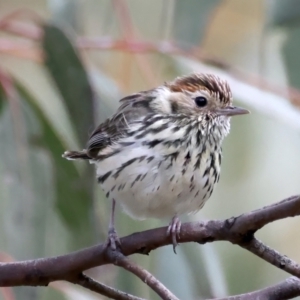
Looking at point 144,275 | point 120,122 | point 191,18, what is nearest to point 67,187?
point 120,122

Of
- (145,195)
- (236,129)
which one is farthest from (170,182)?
(236,129)

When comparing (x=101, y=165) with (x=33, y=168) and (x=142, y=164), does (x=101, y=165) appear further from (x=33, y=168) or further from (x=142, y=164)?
(x=33, y=168)

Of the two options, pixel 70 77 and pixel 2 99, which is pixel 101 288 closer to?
pixel 70 77

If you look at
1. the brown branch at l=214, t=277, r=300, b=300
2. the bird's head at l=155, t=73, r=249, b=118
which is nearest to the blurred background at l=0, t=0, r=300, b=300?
the bird's head at l=155, t=73, r=249, b=118

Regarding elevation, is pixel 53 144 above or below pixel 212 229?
below

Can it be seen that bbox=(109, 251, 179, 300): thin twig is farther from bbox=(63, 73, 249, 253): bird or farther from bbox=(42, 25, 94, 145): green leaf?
bbox=(42, 25, 94, 145): green leaf

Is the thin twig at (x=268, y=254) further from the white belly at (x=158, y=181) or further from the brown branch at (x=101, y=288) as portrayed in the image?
the white belly at (x=158, y=181)
